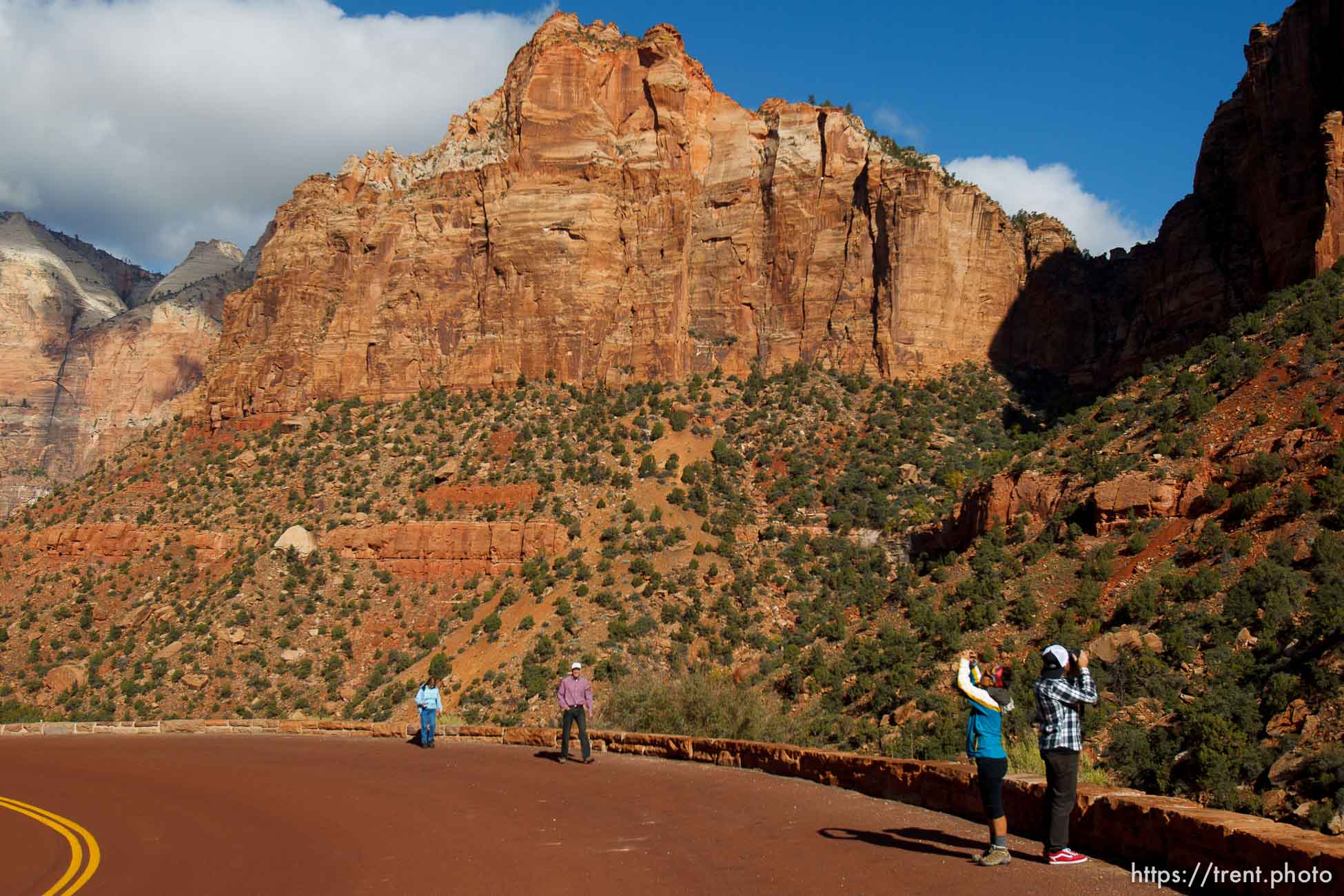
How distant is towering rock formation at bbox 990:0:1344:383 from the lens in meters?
42.0

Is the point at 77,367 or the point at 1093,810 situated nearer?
the point at 1093,810

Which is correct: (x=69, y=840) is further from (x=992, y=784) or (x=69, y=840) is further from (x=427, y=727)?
(x=992, y=784)

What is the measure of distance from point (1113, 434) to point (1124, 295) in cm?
2607

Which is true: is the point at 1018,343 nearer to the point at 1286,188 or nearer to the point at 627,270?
the point at 1286,188

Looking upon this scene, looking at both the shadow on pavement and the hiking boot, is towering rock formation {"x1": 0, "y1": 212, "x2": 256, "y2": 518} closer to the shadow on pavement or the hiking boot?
the shadow on pavement

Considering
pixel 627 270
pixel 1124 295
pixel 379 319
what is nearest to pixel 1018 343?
pixel 1124 295

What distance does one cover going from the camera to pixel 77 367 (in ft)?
358

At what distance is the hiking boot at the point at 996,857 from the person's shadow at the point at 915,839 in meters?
0.38

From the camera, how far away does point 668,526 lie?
4641 centimetres

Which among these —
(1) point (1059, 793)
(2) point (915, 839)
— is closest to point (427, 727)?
(2) point (915, 839)

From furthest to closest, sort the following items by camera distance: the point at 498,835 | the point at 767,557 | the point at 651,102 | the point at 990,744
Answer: the point at 651,102 < the point at 767,557 < the point at 498,835 < the point at 990,744

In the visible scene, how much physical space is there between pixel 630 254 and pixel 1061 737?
53944 mm

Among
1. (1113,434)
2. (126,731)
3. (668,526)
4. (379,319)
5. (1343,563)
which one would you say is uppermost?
(379,319)

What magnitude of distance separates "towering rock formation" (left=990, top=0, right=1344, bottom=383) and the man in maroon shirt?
117 feet
